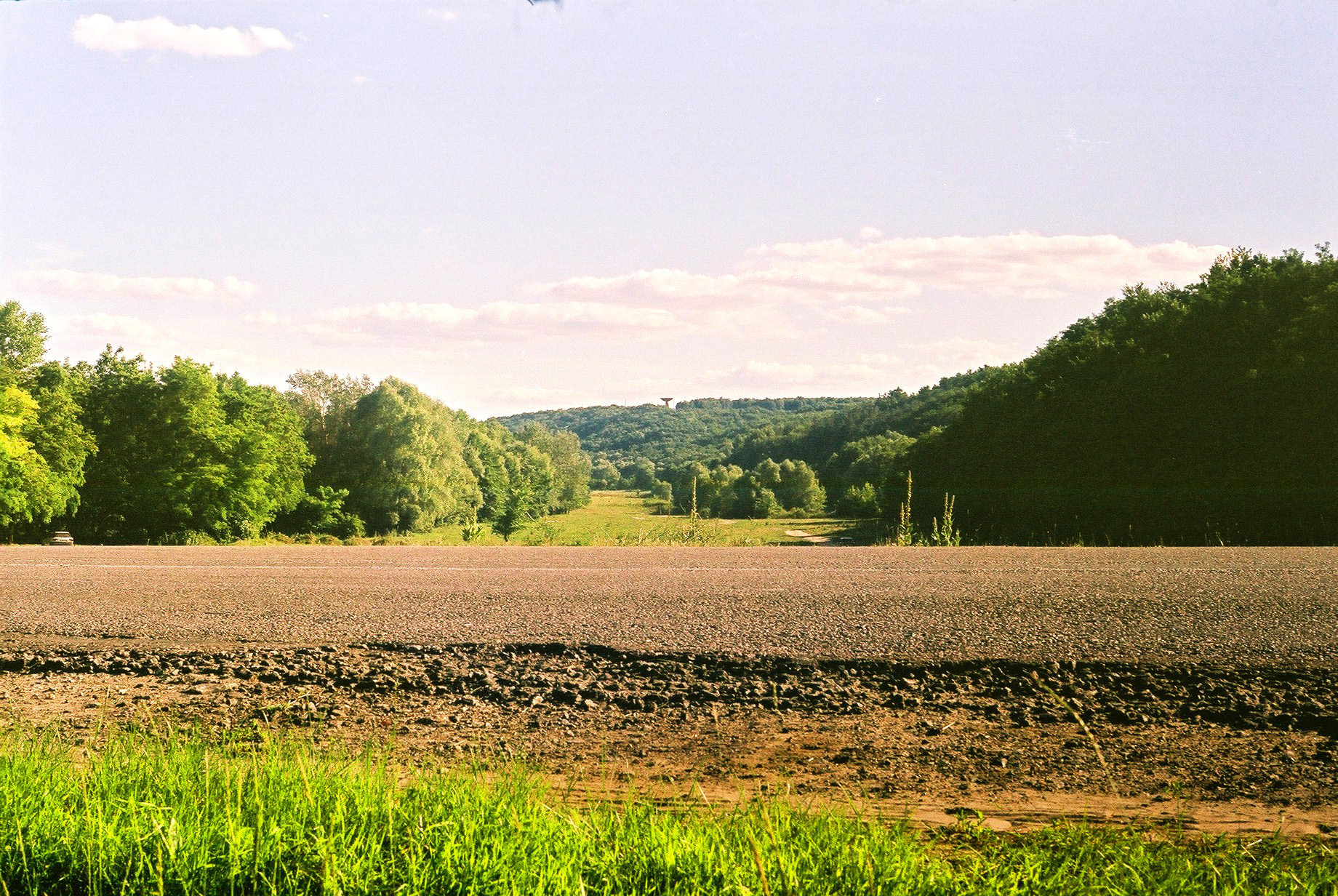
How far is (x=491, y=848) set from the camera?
2891 mm

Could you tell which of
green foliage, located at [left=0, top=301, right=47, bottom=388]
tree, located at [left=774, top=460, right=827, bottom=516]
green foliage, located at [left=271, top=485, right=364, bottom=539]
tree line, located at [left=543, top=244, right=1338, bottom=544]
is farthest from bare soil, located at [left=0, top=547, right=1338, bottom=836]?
tree, located at [left=774, top=460, right=827, bottom=516]

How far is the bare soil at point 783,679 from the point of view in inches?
171

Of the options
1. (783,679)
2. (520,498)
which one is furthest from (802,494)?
(783,679)

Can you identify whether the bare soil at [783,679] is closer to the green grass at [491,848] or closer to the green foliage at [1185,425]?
the green grass at [491,848]

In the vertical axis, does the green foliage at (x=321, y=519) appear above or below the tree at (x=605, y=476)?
below

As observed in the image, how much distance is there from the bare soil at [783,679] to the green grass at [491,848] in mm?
501

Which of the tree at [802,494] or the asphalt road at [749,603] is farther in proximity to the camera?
the tree at [802,494]

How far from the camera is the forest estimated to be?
24.0 m

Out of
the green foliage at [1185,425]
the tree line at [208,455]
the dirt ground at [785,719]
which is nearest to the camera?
the dirt ground at [785,719]

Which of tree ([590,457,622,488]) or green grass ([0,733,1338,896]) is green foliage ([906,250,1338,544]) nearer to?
green grass ([0,733,1338,896])

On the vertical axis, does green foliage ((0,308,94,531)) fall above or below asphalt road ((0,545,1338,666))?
above

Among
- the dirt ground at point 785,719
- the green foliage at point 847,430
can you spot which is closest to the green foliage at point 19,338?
the dirt ground at point 785,719

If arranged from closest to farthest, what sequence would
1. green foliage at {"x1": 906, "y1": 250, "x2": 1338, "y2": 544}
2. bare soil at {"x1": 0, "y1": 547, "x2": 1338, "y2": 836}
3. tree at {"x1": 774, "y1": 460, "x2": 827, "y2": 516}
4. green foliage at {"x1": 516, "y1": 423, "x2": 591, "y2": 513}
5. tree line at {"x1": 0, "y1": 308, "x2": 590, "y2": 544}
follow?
bare soil at {"x1": 0, "y1": 547, "x2": 1338, "y2": 836} → green foliage at {"x1": 906, "y1": 250, "x2": 1338, "y2": 544} → tree line at {"x1": 0, "y1": 308, "x2": 590, "y2": 544} → tree at {"x1": 774, "y1": 460, "x2": 827, "y2": 516} → green foliage at {"x1": 516, "y1": 423, "x2": 591, "y2": 513}

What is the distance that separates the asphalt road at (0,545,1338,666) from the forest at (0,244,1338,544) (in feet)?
20.1
